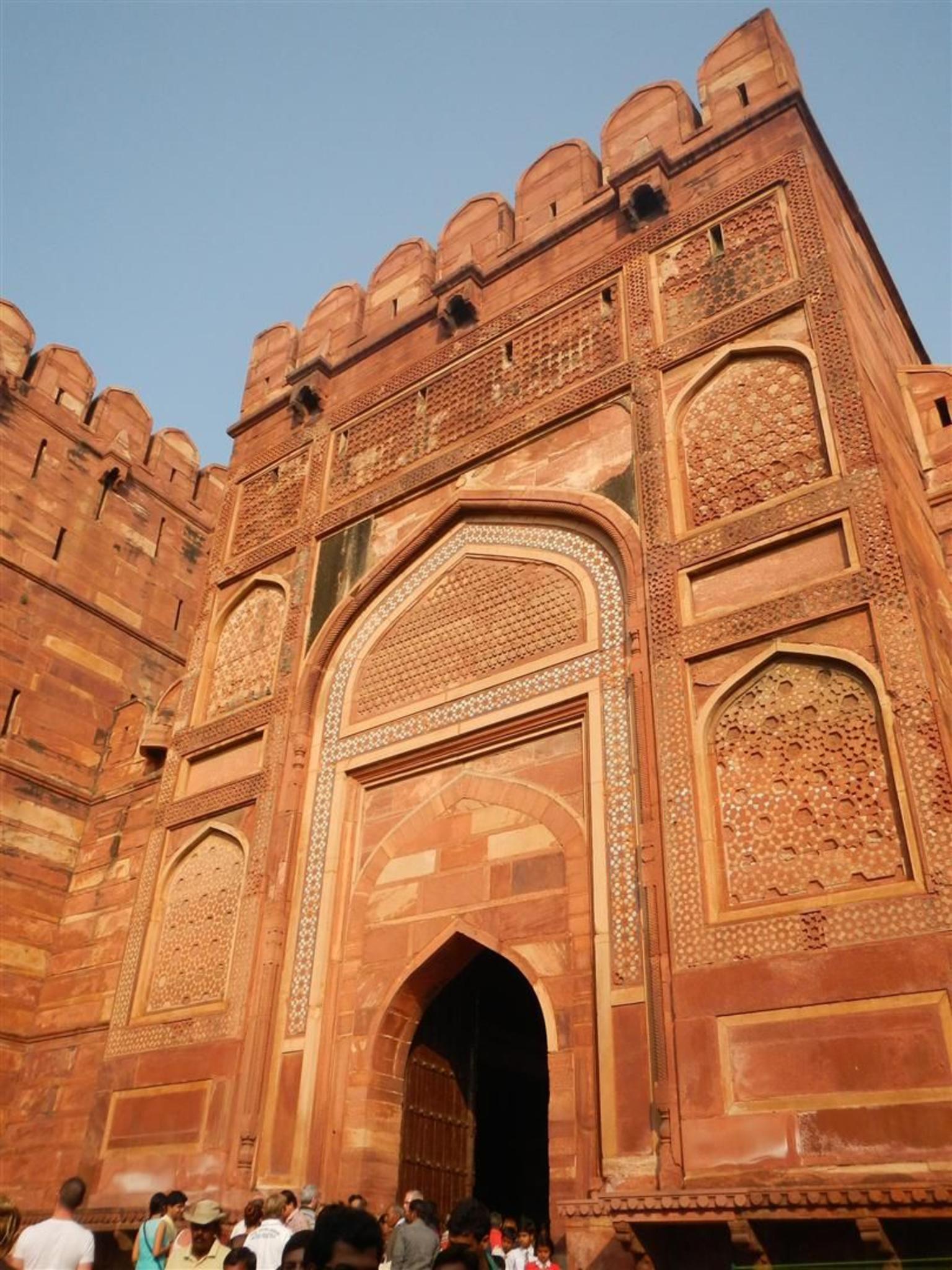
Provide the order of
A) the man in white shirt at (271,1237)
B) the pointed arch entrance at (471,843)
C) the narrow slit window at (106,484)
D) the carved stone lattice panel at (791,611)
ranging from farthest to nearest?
1. the narrow slit window at (106,484)
2. the pointed arch entrance at (471,843)
3. the carved stone lattice panel at (791,611)
4. the man in white shirt at (271,1237)

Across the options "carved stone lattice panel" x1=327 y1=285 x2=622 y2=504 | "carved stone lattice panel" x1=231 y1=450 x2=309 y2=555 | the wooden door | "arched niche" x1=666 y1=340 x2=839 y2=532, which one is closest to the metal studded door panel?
the wooden door

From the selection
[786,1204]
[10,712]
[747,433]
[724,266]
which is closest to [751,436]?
[747,433]

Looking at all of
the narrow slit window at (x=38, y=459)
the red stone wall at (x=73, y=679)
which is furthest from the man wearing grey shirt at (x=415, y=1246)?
the narrow slit window at (x=38, y=459)

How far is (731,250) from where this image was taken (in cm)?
714

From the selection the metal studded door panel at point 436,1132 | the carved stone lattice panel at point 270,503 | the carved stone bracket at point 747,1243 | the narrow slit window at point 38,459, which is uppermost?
the narrow slit window at point 38,459

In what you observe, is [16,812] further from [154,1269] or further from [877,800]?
[877,800]

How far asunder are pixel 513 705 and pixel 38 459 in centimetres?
715

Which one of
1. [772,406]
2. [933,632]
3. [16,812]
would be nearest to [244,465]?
[16,812]

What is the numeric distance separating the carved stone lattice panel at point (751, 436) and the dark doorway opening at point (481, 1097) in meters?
3.06

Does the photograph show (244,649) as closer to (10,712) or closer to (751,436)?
Answer: (10,712)

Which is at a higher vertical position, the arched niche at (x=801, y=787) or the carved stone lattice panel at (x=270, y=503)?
the carved stone lattice panel at (x=270, y=503)

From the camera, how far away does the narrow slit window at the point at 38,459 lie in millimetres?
11109

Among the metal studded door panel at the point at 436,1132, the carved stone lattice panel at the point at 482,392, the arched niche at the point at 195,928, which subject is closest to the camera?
the metal studded door panel at the point at 436,1132

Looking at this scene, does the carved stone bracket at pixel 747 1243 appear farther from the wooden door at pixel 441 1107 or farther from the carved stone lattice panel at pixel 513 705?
the wooden door at pixel 441 1107
